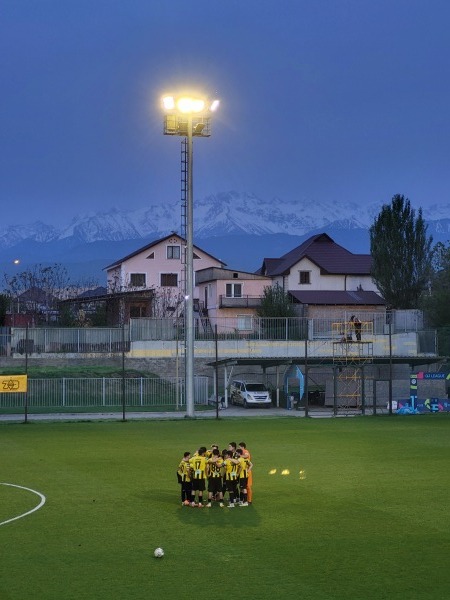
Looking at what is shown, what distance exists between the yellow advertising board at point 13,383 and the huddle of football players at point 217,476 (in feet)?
87.4

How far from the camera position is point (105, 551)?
16.0m

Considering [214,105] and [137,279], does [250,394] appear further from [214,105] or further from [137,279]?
[137,279]

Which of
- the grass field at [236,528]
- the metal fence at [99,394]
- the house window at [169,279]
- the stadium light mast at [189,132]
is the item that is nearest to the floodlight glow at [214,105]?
the stadium light mast at [189,132]

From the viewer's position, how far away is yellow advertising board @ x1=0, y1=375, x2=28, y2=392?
46.0m

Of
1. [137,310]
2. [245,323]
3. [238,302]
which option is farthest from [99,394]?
[238,302]

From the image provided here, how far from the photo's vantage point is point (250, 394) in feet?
196

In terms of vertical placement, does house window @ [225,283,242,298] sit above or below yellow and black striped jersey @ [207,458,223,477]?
above

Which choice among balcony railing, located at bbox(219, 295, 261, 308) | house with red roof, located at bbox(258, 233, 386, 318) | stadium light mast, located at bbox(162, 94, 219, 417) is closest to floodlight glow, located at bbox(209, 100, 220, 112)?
stadium light mast, located at bbox(162, 94, 219, 417)

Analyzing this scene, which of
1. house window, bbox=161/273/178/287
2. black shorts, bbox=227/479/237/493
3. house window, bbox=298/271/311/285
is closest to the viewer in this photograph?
black shorts, bbox=227/479/237/493

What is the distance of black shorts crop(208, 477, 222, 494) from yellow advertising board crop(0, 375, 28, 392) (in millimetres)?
26825

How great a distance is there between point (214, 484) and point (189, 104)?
31022mm

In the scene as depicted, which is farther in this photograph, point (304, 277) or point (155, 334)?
point (304, 277)

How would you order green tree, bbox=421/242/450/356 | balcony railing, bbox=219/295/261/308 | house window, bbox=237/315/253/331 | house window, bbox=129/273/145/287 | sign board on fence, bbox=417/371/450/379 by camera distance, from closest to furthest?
sign board on fence, bbox=417/371/450/379 < house window, bbox=237/315/253/331 < green tree, bbox=421/242/450/356 < balcony railing, bbox=219/295/261/308 < house window, bbox=129/273/145/287

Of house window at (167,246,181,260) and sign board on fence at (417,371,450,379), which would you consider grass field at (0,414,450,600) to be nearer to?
sign board on fence at (417,371,450,379)
